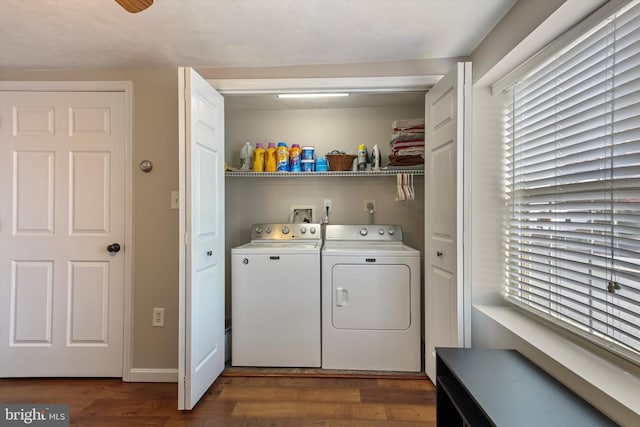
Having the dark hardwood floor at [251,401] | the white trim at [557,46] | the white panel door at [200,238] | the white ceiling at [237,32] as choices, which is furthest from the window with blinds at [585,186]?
the white panel door at [200,238]

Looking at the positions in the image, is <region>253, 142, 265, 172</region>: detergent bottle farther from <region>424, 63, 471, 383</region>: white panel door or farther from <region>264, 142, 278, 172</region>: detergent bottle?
<region>424, 63, 471, 383</region>: white panel door

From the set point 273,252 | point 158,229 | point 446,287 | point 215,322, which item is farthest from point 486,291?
point 158,229

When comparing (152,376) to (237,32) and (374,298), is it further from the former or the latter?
(237,32)

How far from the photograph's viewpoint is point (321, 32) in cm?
159

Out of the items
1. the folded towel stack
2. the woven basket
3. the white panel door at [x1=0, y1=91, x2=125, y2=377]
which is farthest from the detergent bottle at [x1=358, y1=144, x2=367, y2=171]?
the white panel door at [x1=0, y1=91, x2=125, y2=377]

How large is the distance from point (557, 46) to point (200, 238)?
2006mm

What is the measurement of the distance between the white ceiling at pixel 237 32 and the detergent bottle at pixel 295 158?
65 centimetres

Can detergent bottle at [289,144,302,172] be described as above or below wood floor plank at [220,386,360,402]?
above

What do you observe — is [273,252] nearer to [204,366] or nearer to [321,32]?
[204,366]

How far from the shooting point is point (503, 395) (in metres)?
0.99

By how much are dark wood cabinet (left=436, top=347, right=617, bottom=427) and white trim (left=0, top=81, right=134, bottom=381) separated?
1945 millimetres

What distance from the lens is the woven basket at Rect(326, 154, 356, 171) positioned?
2.34 meters

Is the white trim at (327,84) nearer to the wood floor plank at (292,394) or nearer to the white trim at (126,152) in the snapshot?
the white trim at (126,152)

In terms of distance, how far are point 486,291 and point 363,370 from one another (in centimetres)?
98
